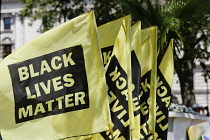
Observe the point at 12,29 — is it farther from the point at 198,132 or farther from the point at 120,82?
the point at 120,82

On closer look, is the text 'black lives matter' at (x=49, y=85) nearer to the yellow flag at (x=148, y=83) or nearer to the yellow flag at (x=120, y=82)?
the yellow flag at (x=120, y=82)

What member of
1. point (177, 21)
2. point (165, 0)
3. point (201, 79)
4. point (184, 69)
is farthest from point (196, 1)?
point (201, 79)

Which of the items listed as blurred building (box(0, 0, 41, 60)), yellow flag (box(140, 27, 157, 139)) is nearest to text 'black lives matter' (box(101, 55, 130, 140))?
yellow flag (box(140, 27, 157, 139))

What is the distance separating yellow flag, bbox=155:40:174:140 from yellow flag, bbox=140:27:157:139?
460 mm

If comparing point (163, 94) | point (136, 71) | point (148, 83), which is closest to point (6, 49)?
point (163, 94)

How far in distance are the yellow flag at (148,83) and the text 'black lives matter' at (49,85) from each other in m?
2.03

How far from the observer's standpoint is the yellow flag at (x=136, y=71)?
8.23 metres

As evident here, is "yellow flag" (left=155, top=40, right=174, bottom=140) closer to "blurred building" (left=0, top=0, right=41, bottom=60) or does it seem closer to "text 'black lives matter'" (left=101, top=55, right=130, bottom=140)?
"text 'black lives matter'" (left=101, top=55, right=130, bottom=140)

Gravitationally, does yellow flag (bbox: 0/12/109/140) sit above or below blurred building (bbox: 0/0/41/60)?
below

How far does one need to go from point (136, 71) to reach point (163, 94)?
46.8 inches

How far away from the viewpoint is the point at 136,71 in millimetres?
8398

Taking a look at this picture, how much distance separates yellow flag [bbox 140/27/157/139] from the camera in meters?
8.77

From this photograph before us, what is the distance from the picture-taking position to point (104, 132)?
741 cm

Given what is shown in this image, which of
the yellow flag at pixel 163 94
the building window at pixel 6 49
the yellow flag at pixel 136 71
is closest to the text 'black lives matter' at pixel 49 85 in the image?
the yellow flag at pixel 136 71
